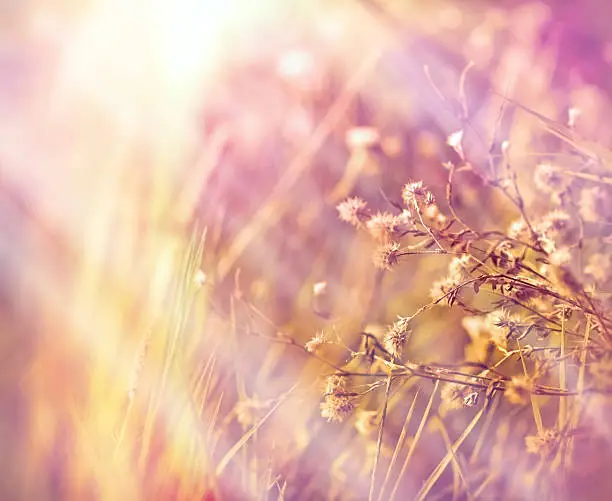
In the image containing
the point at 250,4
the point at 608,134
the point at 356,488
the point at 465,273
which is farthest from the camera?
the point at 250,4

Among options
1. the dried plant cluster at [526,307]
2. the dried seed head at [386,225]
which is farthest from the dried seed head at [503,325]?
the dried seed head at [386,225]

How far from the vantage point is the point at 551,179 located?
1.73 ft

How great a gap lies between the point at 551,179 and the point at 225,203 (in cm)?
42

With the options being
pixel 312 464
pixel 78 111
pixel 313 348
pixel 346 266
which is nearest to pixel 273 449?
pixel 312 464

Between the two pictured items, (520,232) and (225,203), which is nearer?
(520,232)

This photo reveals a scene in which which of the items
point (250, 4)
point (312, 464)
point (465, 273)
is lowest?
point (312, 464)

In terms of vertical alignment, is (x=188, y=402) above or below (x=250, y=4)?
below

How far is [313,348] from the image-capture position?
1.62 feet

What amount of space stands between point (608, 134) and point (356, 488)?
54 centimetres

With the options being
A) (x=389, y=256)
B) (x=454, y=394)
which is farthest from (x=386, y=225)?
(x=454, y=394)

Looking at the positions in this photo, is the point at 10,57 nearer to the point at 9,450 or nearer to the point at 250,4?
the point at 250,4

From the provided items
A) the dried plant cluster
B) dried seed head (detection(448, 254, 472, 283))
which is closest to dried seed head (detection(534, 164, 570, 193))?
the dried plant cluster

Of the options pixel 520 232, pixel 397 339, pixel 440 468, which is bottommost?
pixel 440 468

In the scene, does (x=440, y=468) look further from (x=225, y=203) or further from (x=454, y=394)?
(x=225, y=203)
